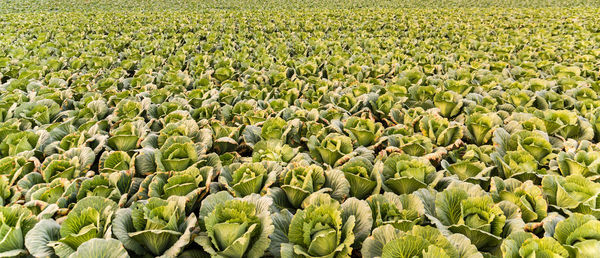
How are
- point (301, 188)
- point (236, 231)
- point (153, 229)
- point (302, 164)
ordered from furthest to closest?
point (302, 164), point (301, 188), point (153, 229), point (236, 231)

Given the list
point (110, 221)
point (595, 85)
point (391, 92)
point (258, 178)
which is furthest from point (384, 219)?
point (595, 85)

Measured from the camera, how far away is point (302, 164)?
2.61 m

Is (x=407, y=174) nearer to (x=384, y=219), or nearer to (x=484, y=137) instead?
(x=384, y=219)

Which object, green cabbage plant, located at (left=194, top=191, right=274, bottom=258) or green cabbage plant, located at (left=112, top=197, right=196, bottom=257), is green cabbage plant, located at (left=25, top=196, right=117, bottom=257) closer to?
green cabbage plant, located at (left=112, top=197, right=196, bottom=257)

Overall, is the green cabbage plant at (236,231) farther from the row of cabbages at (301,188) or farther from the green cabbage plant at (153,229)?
the green cabbage plant at (153,229)

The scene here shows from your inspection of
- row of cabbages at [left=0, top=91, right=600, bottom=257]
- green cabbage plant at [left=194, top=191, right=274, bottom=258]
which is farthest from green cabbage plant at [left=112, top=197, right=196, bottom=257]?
green cabbage plant at [left=194, top=191, right=274, bottom=258]

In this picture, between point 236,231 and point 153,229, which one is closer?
point 236,231

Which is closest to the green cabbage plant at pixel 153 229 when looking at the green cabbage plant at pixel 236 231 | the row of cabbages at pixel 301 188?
the row of cabbages at pixel 301 188

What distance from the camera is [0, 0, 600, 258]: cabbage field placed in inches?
73.9

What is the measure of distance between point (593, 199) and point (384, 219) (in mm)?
1360

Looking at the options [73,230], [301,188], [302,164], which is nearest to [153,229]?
[73,230]

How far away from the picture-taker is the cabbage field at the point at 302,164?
73.9 inches

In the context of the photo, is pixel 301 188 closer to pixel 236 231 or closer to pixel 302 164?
pixel 302 164

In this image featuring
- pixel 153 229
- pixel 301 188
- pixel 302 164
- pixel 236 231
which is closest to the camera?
pixel 236 231
